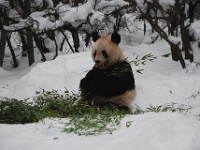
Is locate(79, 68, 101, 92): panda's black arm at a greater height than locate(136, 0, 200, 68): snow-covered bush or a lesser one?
lesser

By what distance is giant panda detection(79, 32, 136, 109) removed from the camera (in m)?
4.70

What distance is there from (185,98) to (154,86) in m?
0.71

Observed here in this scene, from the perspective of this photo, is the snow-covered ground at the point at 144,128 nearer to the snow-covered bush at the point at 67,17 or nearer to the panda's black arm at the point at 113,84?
the panda's black arm at the point at 113,84

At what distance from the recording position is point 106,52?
15.5ft

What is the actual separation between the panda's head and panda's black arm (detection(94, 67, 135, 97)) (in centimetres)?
23

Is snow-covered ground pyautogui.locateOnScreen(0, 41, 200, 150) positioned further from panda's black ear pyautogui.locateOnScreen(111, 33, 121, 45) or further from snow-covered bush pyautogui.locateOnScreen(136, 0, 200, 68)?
panda's black ear pyautogui.locateOnScreen(111, 33, 121, 45)

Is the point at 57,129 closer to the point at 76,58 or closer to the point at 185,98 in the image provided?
the point at 185,98

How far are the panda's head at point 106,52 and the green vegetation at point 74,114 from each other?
0.68 meters

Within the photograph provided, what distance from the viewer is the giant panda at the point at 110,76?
4703 millimetres

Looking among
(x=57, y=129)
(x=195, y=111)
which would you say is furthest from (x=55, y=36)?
(x=57, y=129)

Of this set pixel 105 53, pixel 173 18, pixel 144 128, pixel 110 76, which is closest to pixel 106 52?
pixel 105 53

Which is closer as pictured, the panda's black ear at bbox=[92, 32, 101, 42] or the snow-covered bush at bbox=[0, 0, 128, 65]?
the panda's black ear at bbox=[92, 32, 101, 42]

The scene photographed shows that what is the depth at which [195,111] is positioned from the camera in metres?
4.33

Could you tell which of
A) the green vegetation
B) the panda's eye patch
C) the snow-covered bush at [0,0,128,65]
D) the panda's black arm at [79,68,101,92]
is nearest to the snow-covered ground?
the green vegetation
